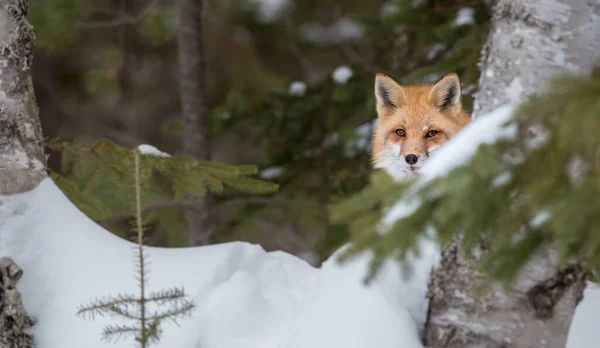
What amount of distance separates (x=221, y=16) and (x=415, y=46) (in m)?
4.45

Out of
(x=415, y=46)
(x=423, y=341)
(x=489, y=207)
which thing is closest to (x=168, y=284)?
(x=423, y=341)

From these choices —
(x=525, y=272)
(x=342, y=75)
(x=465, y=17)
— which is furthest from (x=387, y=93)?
(x=525, y=272)

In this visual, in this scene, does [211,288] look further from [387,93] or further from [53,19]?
[53,19]

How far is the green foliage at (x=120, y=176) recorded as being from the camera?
3.17 meters

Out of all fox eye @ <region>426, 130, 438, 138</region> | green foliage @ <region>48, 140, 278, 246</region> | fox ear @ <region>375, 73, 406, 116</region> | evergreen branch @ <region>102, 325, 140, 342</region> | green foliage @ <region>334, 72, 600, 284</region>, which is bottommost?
evergreen branch @ <region>102, 325, 140, 342</region>

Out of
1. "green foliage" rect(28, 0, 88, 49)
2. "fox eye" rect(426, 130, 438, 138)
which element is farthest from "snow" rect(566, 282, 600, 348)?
"green foliage" rect(28, 0, 88, 49)

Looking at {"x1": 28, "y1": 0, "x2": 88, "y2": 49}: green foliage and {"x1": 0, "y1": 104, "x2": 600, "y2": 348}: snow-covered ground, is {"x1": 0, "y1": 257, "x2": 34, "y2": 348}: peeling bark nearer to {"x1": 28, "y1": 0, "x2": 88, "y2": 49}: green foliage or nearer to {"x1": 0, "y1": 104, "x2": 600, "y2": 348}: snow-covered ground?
{"x1": 0, "y1": 104, "x2": 600, "y2": 348}: snow-covered ground

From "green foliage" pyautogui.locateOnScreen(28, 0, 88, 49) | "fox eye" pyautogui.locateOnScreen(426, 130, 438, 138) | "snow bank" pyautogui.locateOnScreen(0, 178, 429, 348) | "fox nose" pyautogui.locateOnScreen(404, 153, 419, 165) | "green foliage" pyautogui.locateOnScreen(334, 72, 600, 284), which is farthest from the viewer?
"green foliage" pyautogui.locateOnScreen(28, 0, 88, 49)

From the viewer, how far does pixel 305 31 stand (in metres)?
10.5

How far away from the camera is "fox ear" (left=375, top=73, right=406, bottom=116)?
3990 millimetres

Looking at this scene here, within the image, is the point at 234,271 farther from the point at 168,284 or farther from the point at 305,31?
the point at 305,31

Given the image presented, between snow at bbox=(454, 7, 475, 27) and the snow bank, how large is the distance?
8.54ft

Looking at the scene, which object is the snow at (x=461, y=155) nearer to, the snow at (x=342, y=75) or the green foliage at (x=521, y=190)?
the green foliage at (x=521, y=190)

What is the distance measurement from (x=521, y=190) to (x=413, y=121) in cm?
233
